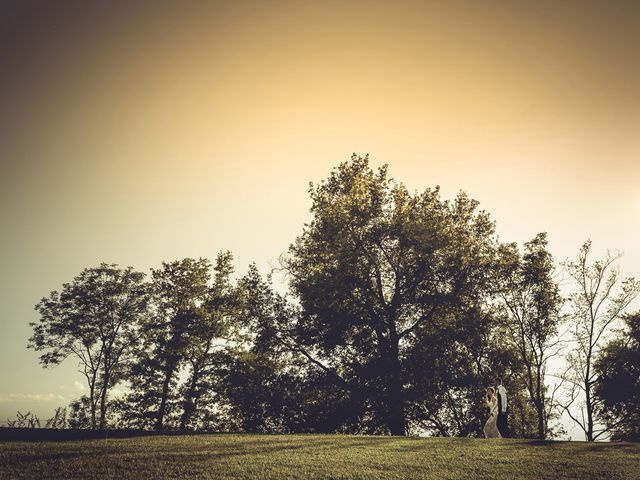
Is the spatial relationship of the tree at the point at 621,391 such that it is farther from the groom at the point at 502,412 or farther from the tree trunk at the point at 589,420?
the groom at the point at 502,412

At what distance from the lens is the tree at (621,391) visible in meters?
33.8

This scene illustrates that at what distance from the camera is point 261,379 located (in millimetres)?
29812

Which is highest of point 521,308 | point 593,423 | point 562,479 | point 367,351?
point 521,308

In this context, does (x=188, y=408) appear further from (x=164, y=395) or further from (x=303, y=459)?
(x=303, y=459)

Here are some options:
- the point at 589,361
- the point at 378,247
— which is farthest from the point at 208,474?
the point at 589,361

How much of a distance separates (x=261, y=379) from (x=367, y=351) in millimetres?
8175

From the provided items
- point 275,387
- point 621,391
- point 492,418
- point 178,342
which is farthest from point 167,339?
point 621,391

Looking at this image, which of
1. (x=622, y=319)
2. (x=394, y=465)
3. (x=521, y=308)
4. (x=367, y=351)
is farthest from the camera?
(x=622, y=319)

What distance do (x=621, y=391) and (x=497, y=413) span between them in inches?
833

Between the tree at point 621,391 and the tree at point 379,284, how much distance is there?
54.8 ft

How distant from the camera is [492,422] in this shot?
2038 centimetres

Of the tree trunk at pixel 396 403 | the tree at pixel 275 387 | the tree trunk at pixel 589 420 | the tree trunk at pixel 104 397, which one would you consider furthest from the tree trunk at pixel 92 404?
the tree trunk at pixel 589 420

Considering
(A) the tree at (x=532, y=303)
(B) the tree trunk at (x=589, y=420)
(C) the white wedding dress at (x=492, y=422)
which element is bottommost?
(B) the tree trunk at (x=589, y=420)

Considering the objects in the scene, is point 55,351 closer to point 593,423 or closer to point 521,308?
point 521,308
